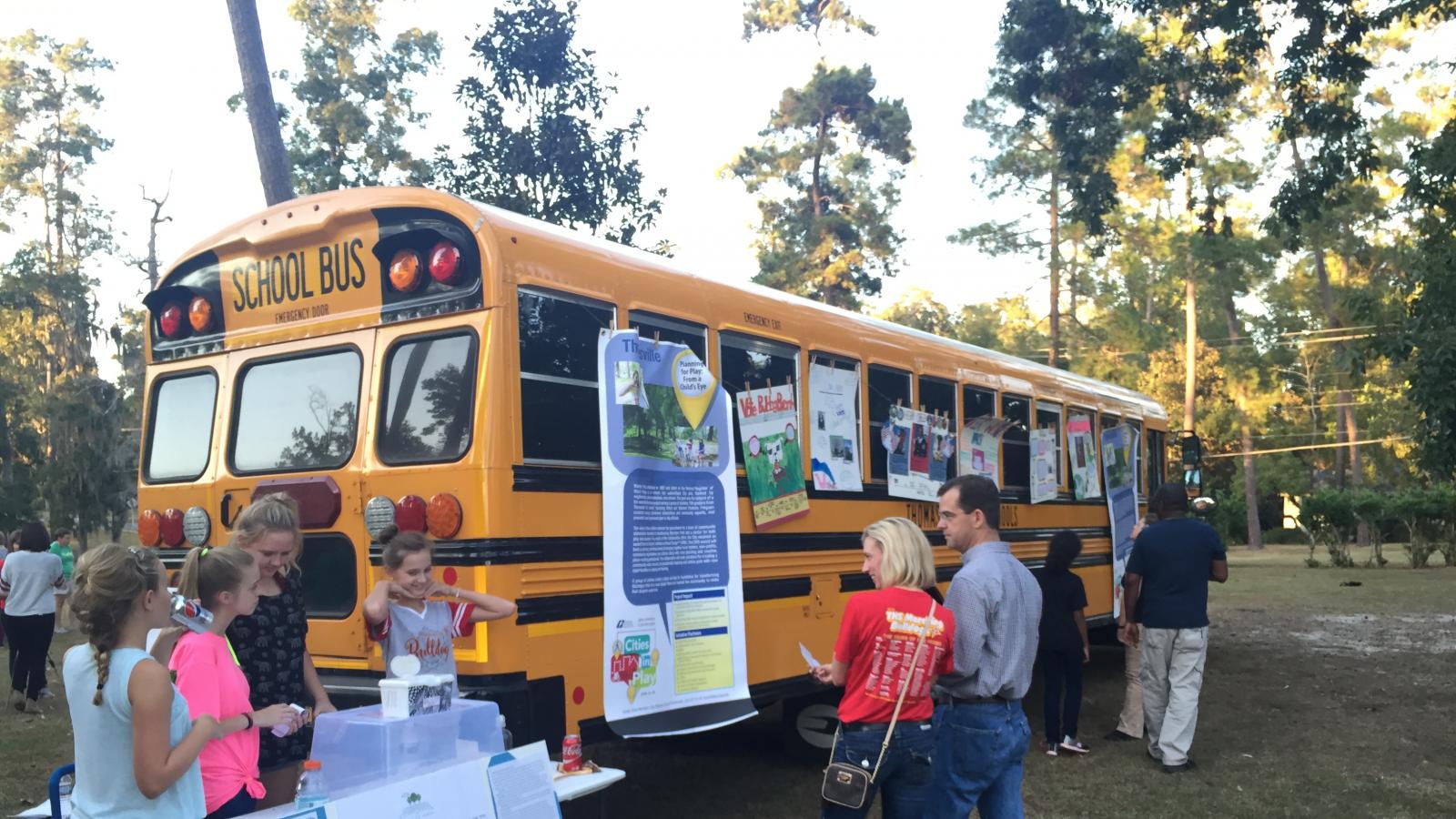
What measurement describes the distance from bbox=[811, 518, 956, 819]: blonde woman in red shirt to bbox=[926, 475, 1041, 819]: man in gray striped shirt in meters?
0.13

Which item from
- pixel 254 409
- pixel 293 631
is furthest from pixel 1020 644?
pixel 254 409

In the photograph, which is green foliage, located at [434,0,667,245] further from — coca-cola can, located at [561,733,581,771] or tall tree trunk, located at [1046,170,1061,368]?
tall tree trunk, located at [1046,170,1061,368]

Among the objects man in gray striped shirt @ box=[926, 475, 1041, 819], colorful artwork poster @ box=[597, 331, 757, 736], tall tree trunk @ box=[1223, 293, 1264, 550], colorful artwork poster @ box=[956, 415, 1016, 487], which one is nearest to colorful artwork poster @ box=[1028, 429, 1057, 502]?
colorful artwork poster @ box=[956, 415, 1016, 487]

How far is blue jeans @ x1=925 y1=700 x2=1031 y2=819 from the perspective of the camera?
3.73 metres

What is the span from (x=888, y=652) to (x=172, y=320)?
389 centimetres

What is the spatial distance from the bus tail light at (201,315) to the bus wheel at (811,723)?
3.66 m

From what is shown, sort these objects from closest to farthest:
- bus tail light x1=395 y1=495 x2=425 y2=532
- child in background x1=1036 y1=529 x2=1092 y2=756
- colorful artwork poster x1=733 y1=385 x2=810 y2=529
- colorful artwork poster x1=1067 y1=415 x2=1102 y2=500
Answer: bus tail light x1=395 y1=495 x2=425 y2=532 → colorful artwork poster x1=733 y1=385 x2=810 y2=529 → child in background x1=1036 y1=529 x2=1092 y2=756 → colorful artwork poster x1=1067 y1=415 x2=1102 y2=500

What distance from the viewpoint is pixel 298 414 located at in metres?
5.09

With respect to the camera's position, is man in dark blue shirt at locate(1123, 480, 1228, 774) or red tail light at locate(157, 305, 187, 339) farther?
man in dark blue shirt at locate(1123, 480, 1228, 774)

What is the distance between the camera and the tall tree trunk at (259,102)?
10.5m

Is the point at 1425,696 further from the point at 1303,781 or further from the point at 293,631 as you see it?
the point at 293,631

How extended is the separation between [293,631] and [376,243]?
5.87 feet

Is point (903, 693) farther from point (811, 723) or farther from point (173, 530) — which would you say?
point (173, 530)

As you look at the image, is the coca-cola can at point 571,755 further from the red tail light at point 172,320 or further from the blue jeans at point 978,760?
the red tail light at point 172,320
